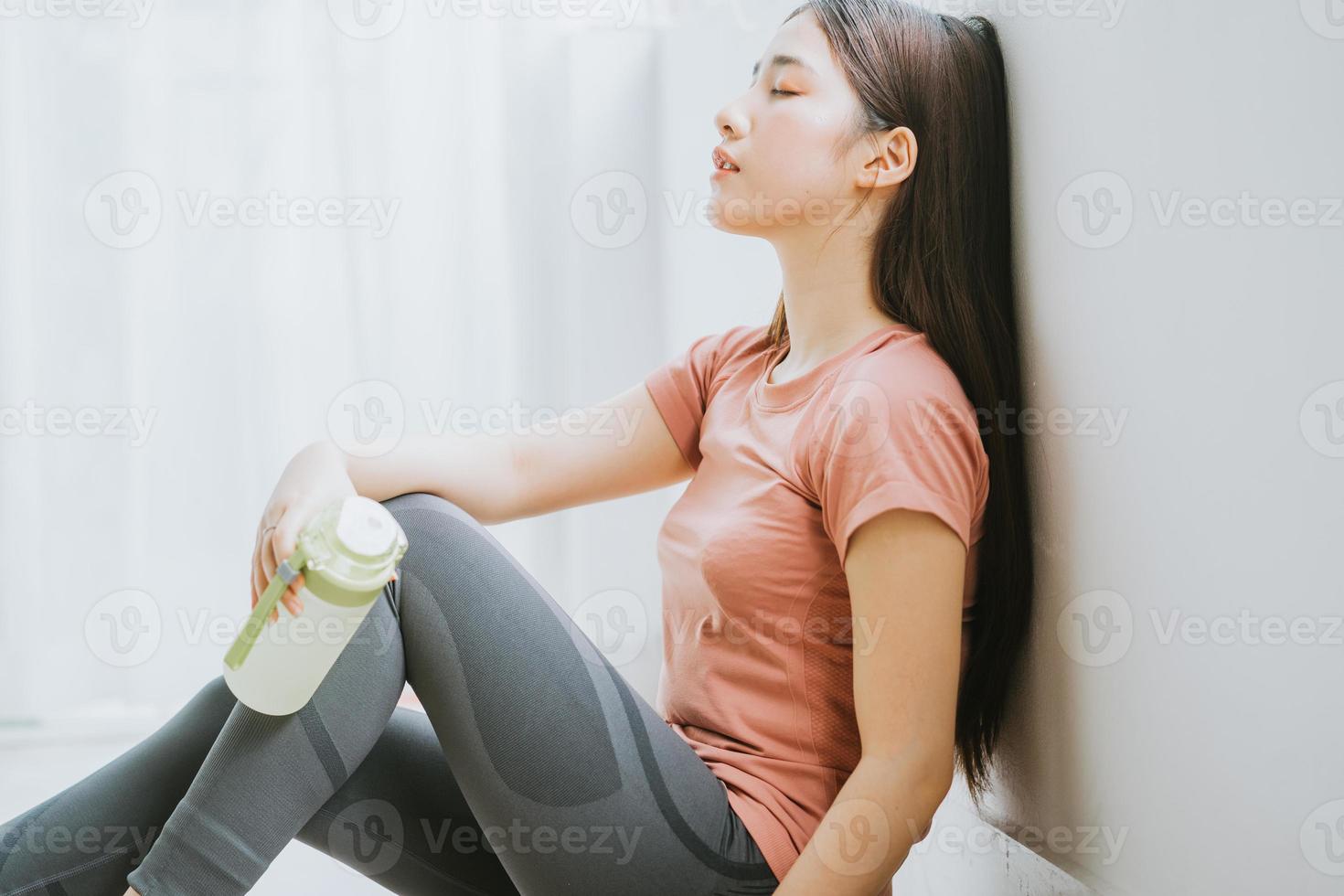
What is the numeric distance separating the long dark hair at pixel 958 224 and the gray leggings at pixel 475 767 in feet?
0.82

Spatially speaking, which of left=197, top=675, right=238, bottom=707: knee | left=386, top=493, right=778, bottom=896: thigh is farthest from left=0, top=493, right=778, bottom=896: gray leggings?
left=197, top=675, right=238, bottom=707: knee

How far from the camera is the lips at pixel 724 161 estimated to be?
85 cm

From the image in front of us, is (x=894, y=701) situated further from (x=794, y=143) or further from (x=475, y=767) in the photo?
(x=794, y=143)

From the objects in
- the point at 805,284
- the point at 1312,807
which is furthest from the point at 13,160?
the point at 1312,807

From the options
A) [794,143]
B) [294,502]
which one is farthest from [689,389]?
[294,502]

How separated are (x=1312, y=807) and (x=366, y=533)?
→ 1.60ft

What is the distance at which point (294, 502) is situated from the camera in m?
0.71

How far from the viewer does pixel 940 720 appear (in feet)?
2.16

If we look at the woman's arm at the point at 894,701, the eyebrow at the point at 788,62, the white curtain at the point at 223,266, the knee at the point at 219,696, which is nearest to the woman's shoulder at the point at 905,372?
the woman's arm at the point at 894,701

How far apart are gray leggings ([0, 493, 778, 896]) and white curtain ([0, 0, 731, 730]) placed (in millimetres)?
882

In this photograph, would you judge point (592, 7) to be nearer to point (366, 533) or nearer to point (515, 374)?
point (515, 374)

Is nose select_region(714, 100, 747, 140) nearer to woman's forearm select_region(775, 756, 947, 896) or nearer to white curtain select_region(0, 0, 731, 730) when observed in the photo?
woman's forearm select_region(775, 756, 947, 896)

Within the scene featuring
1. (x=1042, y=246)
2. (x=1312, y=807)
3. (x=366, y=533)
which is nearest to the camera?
(x=1312, y=807)

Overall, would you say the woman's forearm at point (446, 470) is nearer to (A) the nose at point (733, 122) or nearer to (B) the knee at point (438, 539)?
(B) the knee at point (438, 539)
